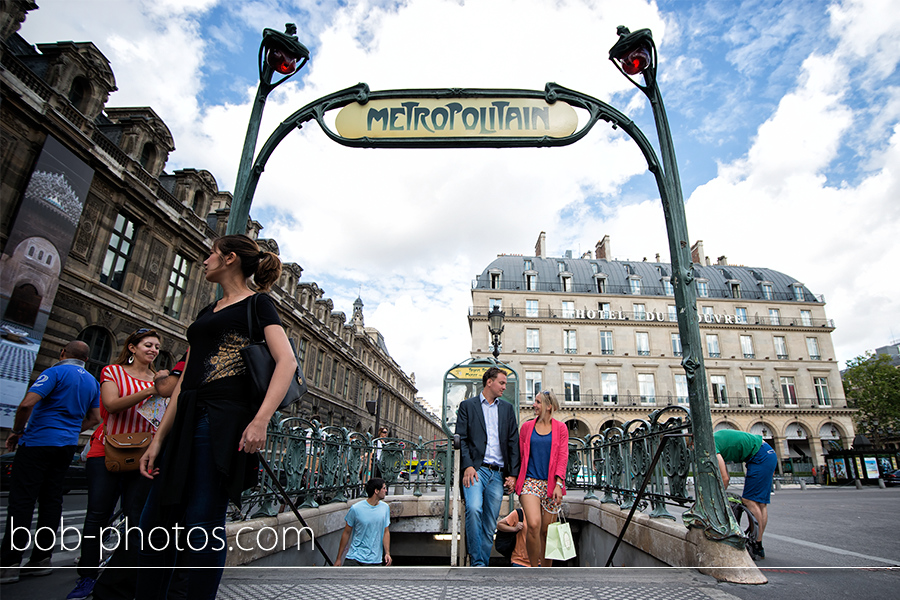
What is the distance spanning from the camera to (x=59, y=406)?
134 inches

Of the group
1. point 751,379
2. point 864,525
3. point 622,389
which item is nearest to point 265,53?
point 864,525

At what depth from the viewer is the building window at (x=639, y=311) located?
Answer: 1649 inches

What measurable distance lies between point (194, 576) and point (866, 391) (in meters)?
62.5

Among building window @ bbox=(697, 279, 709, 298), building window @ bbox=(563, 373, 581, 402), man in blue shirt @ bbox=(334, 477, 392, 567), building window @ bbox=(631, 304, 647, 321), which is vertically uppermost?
building window @ bbox=(697, 279, 709, 298)

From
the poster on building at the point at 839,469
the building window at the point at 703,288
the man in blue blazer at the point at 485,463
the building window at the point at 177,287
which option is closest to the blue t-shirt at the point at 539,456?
the man in blue blazer at the point at 485,463

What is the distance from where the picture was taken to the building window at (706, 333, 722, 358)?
4128cm

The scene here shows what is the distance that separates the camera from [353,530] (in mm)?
4836

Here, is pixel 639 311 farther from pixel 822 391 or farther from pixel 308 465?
pixel 308 465

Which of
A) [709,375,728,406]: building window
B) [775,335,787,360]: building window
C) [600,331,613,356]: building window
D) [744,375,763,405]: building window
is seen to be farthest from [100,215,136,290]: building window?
[775,335,787,360]: building window

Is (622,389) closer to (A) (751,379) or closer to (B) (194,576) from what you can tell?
(A) (751,379)

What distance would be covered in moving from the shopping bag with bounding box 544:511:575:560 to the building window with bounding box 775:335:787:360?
47.8 m

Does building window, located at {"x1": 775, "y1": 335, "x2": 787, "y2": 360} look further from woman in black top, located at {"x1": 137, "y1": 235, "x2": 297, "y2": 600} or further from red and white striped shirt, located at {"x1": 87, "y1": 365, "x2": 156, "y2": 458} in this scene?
woman in black top, located at {"x1": 137, "y1": 235, "x2": 297, "y2": 600}

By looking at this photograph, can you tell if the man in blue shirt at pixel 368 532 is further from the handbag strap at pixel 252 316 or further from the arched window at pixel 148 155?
the arched window at pixel 148 155

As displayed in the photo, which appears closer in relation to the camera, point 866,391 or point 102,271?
point 102,271
